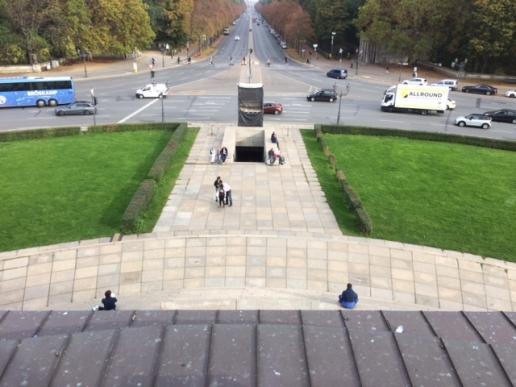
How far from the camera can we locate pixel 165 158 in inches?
958

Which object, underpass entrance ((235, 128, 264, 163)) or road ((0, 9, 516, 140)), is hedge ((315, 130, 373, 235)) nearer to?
underpass entrance ((235, 128, 264, 163))

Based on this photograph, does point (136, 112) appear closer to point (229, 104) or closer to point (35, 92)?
point (229, 104)

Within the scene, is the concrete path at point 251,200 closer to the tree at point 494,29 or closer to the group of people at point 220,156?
the group of people at point 220,156

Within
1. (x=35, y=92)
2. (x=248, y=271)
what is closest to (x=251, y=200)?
(x=248, y=271)

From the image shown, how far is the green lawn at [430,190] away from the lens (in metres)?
17.9

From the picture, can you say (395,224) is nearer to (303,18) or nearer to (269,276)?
(269,276)

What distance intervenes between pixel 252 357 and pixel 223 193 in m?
14.8

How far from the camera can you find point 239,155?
33.3 metres

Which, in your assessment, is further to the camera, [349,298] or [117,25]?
[117,25]

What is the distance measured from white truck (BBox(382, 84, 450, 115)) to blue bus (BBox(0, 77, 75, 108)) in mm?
30452

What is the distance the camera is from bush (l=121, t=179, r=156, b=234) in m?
17.3

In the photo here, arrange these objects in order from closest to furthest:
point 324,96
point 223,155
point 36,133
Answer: point 223,155, point 36,133, point 324,96

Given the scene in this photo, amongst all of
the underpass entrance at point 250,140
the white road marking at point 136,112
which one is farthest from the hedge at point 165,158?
the white road marking at point 136,112

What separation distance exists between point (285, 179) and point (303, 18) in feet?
270
